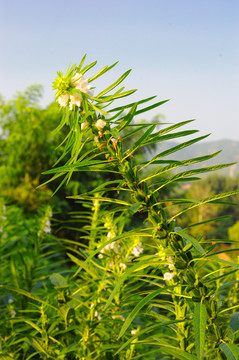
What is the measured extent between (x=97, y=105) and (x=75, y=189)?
731 cm

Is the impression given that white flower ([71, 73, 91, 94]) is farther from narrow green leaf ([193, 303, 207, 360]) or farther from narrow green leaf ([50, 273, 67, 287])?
narrow green leaf ([50, 273, 67, 287])

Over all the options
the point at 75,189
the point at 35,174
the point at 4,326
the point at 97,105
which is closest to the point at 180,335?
the point at 97,105

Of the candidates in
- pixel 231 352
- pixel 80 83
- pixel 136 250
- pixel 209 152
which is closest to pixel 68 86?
pixel 80 83


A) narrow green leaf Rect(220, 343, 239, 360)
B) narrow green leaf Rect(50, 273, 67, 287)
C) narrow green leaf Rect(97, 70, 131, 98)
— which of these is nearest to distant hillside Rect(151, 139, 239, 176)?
narrow green leaf Rect(97, 70, 131, 98)

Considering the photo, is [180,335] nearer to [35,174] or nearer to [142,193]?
[142,193]

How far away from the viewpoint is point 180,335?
67 centimetres

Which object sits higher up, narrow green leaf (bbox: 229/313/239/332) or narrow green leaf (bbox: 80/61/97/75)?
narrow green leaf (bbox: 80/61/97/75)

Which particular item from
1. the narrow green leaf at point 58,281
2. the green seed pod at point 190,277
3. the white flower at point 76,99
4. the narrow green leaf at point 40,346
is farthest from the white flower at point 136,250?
the white flower at point 76,99

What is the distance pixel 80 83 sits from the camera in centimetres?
56

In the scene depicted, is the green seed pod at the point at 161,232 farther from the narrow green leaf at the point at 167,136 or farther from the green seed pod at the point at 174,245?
the narrow green leaf at the point at 167,136

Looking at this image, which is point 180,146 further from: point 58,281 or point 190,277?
point 58,281

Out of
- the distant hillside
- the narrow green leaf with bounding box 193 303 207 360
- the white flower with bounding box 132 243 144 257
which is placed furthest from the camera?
the white flower with bounding box 132 243 144 257

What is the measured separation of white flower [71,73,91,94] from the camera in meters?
0.55

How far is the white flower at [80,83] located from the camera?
554mm
